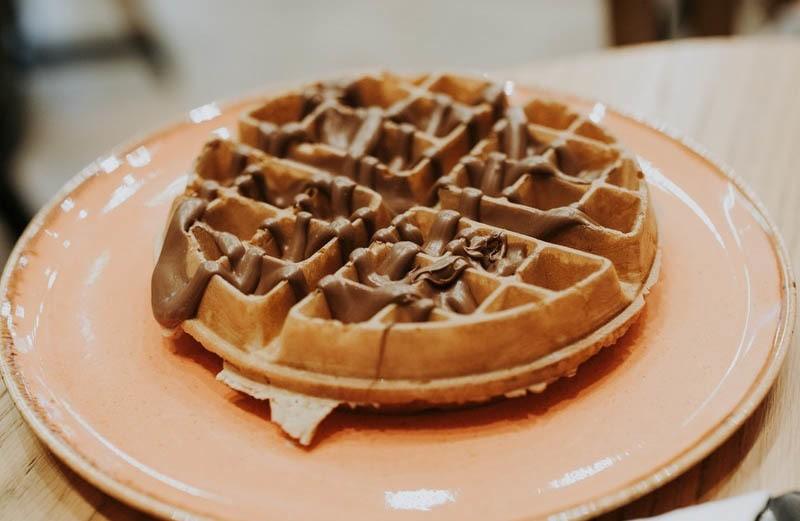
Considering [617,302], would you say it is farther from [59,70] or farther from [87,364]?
[59,70]

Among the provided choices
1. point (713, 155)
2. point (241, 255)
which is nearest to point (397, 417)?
point (241, 255)

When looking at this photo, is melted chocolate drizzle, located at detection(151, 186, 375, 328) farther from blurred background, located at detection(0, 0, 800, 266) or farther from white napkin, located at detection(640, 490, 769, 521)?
blurred background, located at detection(0, 0, 800, 266)

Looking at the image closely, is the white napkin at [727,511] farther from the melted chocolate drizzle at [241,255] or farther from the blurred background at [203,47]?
the blurred background at [203,47]

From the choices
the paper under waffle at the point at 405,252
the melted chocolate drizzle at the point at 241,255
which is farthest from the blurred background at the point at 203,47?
the melted chocolate drizzle at the point at 241,255

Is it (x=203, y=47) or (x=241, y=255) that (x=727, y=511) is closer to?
(x=241, y=255)

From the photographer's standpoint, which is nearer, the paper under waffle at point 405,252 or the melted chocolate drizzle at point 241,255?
the paper under waffle at point 405,252
